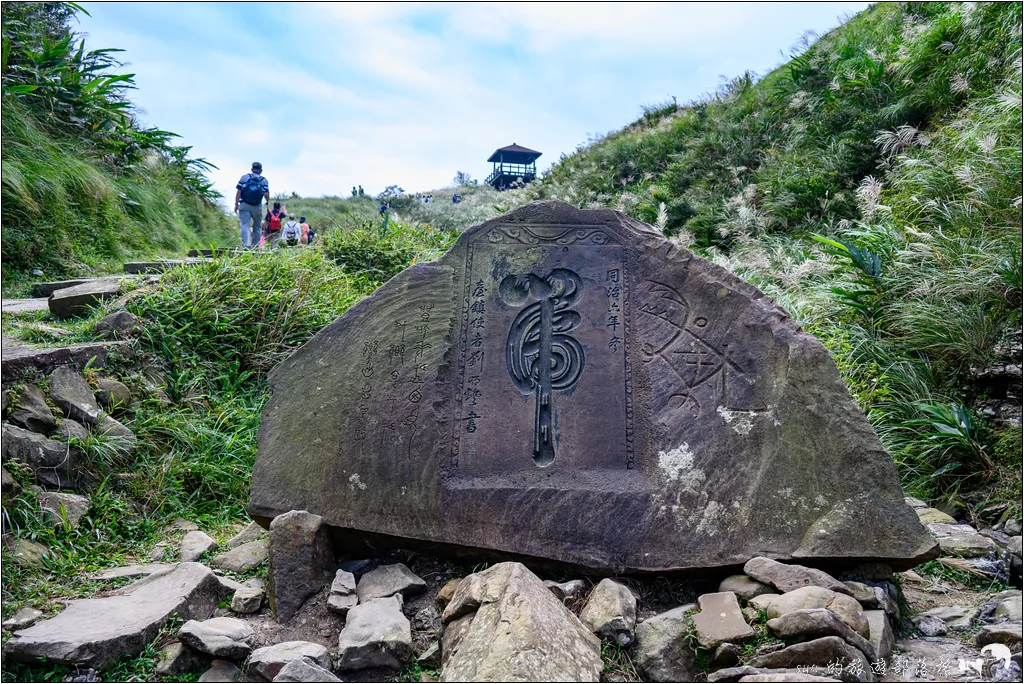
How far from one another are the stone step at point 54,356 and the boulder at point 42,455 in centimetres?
39

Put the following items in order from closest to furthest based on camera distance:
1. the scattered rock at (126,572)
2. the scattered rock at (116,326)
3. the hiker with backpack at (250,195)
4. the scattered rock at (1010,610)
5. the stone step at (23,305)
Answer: the scattered rock at (1010,610), the scattered rock at (126,572), the scattered rock at (116,326), the stone step at (23,305), the hiker with backpack at (250,195)

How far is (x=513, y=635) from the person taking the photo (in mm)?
2535

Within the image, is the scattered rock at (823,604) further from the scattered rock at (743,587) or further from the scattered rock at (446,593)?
the scattered rock at (446,593)

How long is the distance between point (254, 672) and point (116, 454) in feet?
7.06

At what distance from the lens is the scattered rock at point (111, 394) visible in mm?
4680

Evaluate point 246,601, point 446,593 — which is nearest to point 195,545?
point 246,601

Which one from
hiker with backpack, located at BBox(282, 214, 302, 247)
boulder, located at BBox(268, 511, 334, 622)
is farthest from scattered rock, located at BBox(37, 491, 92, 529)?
hiker with backpack, located at BBox(282, 214, 302, 247)

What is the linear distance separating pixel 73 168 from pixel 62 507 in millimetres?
5627

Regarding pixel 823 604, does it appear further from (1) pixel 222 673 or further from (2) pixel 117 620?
(2) pixel 117 620

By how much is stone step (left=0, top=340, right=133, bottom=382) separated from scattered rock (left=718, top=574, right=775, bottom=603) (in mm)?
3949

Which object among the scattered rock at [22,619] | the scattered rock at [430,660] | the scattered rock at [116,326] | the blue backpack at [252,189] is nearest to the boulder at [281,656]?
the scattered rock at [430,660]

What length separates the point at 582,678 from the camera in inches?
98.4

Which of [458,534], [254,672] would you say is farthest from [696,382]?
[254,672]

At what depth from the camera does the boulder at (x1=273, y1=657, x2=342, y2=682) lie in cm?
270
